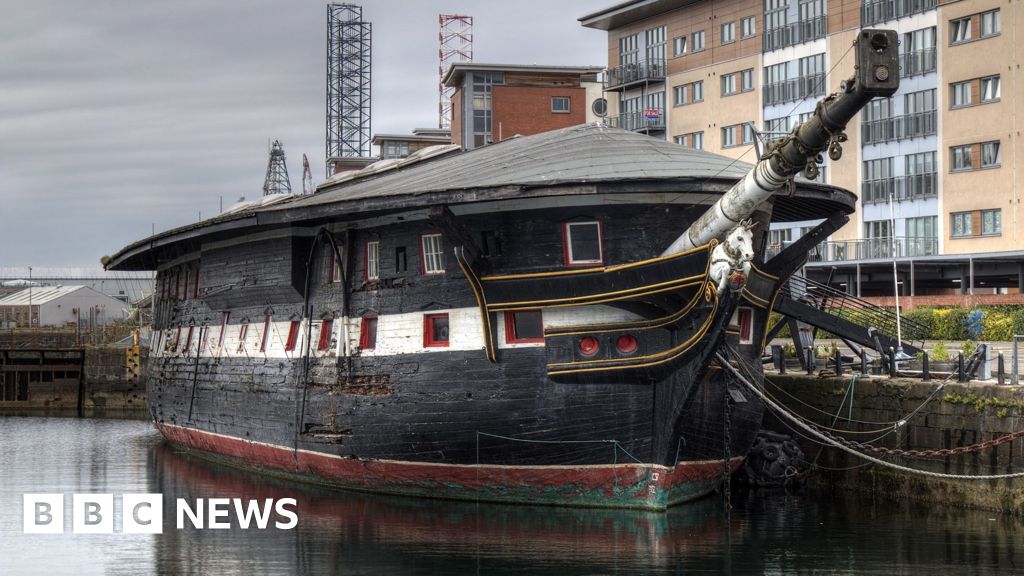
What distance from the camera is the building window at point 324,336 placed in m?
26.5

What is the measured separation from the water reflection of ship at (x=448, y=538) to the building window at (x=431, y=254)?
14.2 ft

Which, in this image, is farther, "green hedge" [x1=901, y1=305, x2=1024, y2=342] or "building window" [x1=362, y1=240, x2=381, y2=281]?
"green hedge" [x1=901, y1=305, x2=1024, y2=342]

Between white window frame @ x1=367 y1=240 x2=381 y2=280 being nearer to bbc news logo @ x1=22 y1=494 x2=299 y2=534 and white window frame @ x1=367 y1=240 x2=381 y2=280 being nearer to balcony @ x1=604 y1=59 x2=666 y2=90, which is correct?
bbc news logo @ x1=22 y1=494 x2=299 y2=534

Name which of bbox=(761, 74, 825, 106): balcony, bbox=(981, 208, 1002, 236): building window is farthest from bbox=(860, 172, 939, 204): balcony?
bbox=(761, 74, 825, 106): balcony

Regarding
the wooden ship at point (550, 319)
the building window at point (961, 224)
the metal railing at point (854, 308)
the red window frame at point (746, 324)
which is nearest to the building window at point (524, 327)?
the wooden ship at point (550, 319)

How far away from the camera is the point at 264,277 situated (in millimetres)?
28672

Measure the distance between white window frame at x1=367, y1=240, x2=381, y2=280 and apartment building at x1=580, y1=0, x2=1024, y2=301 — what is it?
829 inches

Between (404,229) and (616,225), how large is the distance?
4.55 metres

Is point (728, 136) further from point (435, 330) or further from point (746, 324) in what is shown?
point (435, 330)

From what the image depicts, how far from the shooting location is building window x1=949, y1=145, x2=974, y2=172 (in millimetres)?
49406

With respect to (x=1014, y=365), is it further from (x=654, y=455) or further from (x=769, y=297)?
(x=654, y=455)

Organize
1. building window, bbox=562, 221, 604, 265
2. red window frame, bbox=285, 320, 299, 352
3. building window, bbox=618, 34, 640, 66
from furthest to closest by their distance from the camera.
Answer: building window, bbox=618, 34, 640, 66 < red window frame, bbox=285, 320, 299, 352 < building window, bbox=562, 221, 604, 265

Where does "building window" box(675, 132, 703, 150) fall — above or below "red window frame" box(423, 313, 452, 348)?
above

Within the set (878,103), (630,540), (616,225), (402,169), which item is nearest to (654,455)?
(630,540)
